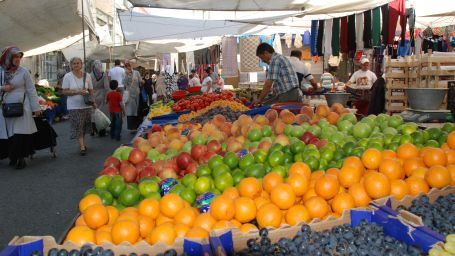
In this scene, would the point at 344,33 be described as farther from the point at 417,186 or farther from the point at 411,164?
the point at 417,186

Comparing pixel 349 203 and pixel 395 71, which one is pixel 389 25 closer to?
pixel 395 71

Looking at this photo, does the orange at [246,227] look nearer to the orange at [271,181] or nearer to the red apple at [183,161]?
the orange at [271,181]

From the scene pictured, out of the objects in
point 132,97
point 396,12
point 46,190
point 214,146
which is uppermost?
point 396,12

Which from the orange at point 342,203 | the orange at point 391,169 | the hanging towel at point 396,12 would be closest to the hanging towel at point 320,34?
the hanging towel at point 396,12

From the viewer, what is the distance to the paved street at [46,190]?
4864 millimetres

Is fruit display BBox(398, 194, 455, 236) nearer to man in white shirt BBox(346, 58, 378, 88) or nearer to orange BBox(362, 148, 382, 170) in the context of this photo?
orange BBox(362, 148, 382, 170)

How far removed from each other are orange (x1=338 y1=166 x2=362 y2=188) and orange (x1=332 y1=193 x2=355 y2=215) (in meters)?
0.16

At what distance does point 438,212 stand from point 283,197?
2.63 feet

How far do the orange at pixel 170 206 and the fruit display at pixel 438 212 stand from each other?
1.22 metres

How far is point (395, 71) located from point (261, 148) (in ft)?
19.2

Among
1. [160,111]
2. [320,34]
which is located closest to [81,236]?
[160,111]

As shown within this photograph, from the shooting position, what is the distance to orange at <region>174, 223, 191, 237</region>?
2326 mm

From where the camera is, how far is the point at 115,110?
11234 millimetres

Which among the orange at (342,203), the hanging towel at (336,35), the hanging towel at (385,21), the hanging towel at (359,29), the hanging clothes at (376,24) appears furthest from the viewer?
the hanging towel at (336,35)
